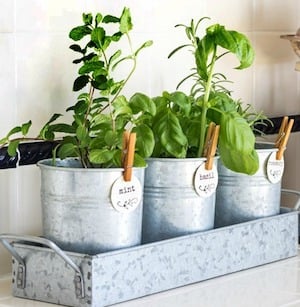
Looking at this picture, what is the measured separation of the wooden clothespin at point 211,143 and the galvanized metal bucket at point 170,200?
0.5 inches

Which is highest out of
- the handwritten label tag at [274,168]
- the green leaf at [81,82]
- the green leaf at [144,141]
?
the green leaf at [81,82]

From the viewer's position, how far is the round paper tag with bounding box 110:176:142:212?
133cm

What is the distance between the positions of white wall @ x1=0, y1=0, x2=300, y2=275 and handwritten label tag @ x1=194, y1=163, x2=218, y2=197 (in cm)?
28

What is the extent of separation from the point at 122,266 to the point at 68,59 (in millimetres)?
419

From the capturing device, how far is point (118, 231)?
4.42ft

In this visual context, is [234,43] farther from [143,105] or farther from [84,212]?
[84,212]

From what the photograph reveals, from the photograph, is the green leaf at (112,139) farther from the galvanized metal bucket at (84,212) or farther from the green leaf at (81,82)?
the green leaf at (81,82)

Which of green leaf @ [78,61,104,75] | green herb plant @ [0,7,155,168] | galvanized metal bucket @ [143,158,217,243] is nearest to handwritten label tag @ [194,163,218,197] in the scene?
galvanized metal bucket @ [143,158,217,243]

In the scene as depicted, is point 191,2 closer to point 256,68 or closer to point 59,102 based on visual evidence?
point 256,68

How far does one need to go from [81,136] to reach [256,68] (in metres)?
0.71

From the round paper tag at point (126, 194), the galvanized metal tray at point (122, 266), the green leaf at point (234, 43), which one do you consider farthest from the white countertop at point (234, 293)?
the green leaf at point (234, 43)

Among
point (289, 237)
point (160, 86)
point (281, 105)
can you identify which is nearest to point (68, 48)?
point (160, 86)

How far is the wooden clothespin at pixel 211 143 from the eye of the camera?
1.44 m

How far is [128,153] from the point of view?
4.34ft
